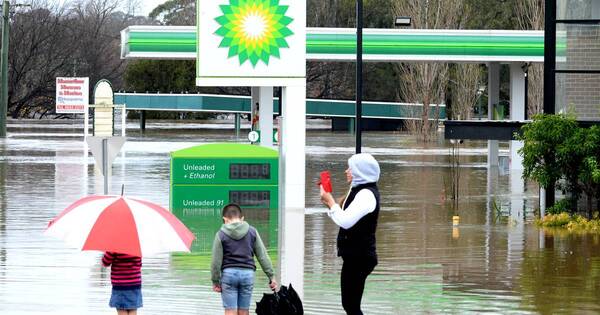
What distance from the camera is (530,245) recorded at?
19.1 metres

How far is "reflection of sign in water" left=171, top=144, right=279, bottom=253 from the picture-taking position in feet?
76.3

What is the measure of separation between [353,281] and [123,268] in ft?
5.97

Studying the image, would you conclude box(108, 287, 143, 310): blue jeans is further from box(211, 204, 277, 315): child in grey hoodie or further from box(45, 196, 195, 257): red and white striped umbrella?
box(211, 204, 277, 315): child in grey hoodie

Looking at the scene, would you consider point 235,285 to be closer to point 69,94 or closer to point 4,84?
point 69,94

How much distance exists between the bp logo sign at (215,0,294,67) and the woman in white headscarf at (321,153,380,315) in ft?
43.0

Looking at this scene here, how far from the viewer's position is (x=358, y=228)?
10.5 metres

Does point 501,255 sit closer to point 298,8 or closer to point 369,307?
point 369,307

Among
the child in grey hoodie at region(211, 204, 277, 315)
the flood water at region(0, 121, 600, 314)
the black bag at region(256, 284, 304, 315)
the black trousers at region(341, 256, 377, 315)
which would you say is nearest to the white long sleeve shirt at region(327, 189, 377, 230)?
the black trousers at region(341, 256, 377, 315)

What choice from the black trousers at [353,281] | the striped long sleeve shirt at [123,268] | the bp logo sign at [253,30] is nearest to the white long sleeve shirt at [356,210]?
the black trousers at [353,281]

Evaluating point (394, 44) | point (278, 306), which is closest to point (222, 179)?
point (278, 306)

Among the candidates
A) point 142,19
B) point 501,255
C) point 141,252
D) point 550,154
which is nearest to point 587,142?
point 550,154

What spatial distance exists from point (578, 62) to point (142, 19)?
118 meters

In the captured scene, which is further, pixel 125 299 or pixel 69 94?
pixel 69 94

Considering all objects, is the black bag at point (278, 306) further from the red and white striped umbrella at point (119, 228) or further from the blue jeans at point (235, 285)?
the red and white striped umbrella at point (119, 228)
